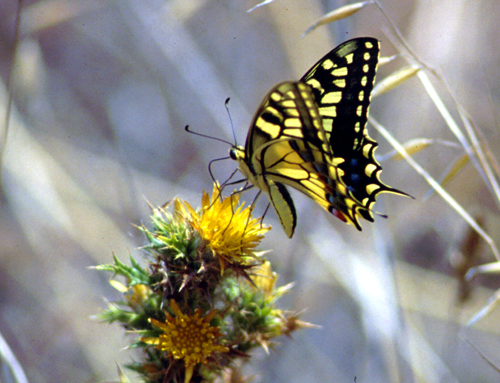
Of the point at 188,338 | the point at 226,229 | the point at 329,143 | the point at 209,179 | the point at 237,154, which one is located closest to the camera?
the point at 188,338

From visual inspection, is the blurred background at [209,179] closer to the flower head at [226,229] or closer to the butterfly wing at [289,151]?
the butterfly wing at [289,151]

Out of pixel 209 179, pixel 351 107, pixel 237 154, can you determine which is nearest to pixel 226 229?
pixel 237 154

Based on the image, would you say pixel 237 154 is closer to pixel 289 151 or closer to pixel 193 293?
pixel 289 151

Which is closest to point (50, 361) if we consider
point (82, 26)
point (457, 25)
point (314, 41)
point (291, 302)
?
point (291, 302)

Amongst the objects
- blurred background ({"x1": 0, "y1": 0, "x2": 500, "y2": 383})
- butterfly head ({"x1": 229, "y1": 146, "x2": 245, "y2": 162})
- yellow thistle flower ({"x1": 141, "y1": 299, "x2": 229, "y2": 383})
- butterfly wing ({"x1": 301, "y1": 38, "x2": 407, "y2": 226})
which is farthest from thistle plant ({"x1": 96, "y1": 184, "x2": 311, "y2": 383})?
blurred background ({"x1": 0, "y1": 0, "x2": 500, "y2": 383})

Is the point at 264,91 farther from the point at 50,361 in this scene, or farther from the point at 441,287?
the point at 50,361

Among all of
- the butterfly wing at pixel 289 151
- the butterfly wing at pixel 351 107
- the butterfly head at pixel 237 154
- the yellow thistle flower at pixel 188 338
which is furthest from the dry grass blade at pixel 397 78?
the yellow thistle flower at pixel 188 338

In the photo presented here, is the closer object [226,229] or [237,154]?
[226,229]
